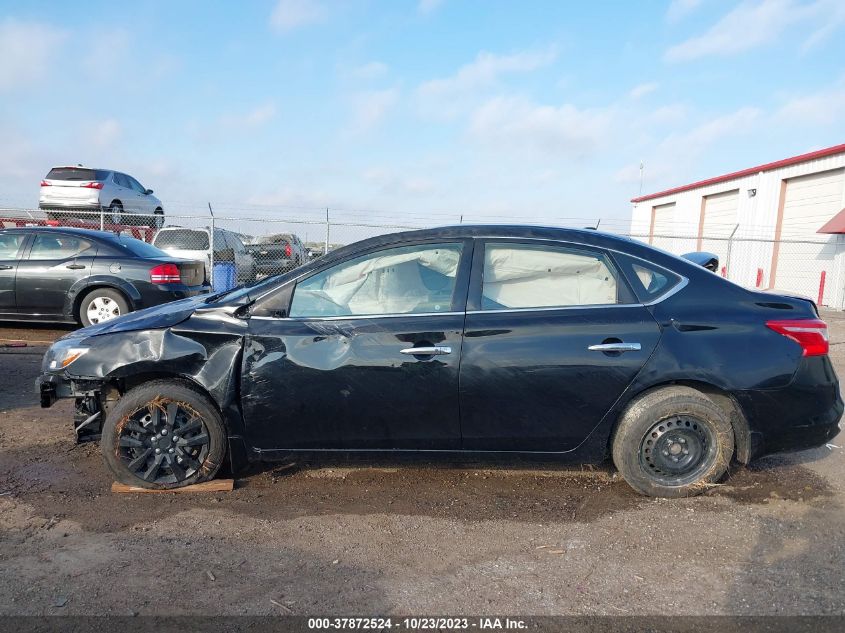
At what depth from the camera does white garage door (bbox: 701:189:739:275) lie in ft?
75.0

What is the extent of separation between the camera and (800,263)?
19.1m

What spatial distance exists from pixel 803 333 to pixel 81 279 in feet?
26.6

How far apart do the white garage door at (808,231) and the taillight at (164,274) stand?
56.9ft

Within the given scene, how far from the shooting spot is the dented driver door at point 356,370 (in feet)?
11.1

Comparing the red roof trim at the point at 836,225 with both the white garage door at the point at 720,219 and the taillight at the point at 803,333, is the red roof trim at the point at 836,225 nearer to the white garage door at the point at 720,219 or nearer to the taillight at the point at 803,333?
the white garage door at the point at 720,219

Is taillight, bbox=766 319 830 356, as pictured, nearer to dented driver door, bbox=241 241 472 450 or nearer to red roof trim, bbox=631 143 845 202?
dented driver door, bbox=241 241 472 450

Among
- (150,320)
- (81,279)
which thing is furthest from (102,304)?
(150,320)

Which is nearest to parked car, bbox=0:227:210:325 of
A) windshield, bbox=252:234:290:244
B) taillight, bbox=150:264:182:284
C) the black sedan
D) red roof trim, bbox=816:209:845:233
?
taillight, bbox=150:264:182:284

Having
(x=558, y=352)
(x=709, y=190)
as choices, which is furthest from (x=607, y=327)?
(x=709, y=190)

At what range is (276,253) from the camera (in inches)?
651

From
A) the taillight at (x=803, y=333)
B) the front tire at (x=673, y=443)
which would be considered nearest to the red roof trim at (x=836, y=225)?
the taillight at (x=803, y=333)

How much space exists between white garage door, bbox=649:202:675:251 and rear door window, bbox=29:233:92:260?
24.8 metres

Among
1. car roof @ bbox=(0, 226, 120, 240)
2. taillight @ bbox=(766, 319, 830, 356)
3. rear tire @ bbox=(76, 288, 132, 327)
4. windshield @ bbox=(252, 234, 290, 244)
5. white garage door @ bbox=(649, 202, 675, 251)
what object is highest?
white garage door @ bbox=(649, 202, 675, 251)

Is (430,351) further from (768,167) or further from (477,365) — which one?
(768,167)
